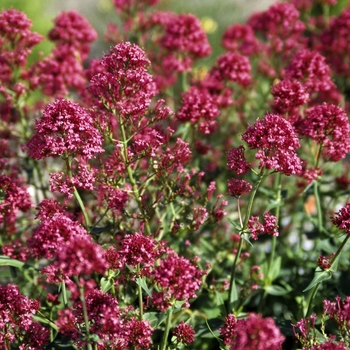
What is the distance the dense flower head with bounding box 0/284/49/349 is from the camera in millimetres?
2051

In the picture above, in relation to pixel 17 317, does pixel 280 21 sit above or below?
above

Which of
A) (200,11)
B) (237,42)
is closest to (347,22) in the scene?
(237,42)

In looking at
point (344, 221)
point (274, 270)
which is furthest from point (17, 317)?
point (274, 270)

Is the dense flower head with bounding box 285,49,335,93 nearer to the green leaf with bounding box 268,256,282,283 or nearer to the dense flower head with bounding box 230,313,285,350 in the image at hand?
the green leaf with bounding box 268,256,282,283

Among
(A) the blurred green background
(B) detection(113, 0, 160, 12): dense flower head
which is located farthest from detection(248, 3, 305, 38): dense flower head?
(A) the blurred green background

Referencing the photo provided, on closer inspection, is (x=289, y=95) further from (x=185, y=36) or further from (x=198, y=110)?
(x=185, y=36)

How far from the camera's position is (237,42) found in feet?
15.2

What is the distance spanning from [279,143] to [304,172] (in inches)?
28.7

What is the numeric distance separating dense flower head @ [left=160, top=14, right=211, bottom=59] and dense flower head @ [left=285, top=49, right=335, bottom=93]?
0.94 metres

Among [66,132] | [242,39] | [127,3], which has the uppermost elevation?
[127,3]

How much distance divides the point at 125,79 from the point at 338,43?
2478mm

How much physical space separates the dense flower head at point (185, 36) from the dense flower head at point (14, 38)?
96 centimetres

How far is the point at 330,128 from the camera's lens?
99.0 inches

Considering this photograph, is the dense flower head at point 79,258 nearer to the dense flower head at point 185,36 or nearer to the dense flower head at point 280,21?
the dense flower head at point 185,36
